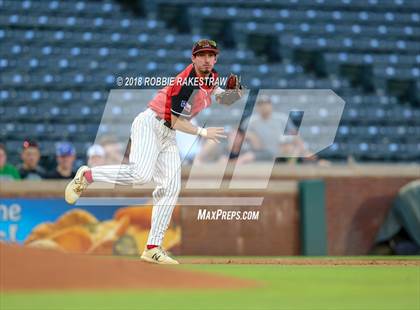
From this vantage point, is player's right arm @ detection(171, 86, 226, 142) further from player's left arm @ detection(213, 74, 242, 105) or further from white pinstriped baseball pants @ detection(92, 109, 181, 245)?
player's left arm @ detection(213, 74, 242, 105)

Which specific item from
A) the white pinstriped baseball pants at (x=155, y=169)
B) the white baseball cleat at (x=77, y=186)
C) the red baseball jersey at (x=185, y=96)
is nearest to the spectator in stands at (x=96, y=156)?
the white baseball cleat at (x=77, y=186)

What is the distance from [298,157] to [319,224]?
3.14 feet

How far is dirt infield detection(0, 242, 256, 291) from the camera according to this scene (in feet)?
14.9

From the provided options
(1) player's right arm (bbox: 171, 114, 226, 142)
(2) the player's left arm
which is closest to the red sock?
(1) player's right arm (bbox: 171, 114, 226, 142)

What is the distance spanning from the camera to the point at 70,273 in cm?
466

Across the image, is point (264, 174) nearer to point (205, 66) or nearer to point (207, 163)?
point (207, 163)

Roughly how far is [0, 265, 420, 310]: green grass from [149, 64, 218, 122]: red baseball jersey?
68.5 inches

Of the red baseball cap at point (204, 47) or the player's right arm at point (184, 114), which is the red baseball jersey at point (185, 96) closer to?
the player's right arm at point (184, 114)

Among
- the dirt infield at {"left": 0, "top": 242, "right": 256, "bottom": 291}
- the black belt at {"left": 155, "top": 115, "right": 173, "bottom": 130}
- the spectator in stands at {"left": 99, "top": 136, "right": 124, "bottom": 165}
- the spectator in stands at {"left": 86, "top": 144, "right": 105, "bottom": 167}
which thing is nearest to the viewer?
the dirt infield at {"left": 0, "top": 242, "right": 256, "bottom": 291}

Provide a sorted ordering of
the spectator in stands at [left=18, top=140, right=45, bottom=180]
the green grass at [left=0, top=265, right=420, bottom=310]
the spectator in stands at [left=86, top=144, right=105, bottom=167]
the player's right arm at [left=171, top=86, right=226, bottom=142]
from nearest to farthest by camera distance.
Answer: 1. the green grass at [left=0, top=265, right=420, bottom=310]
2. the player's right arm at [left=171, top=86, right=226, bottom=142]
3. the spectator in stands at [left=86, top=144, right=105, bottom=167]
4. the spectator in stands at [left=18, top=140, right=45, bottom=180]

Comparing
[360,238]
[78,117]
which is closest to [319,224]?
[360,238]

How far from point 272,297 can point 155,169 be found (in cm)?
292

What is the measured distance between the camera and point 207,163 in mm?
11031

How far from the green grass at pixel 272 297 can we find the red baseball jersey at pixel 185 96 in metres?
1.74
